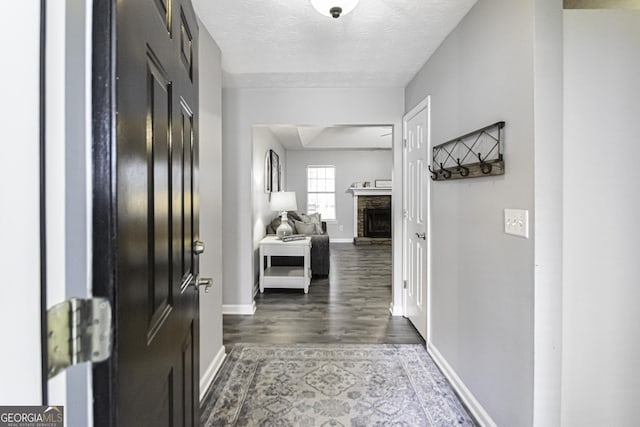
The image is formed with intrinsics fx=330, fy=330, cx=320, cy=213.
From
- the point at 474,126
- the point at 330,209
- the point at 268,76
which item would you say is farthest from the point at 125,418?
the point at 330,209

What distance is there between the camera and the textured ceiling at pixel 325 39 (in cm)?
203

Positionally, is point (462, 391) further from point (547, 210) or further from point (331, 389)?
point (547, 210)

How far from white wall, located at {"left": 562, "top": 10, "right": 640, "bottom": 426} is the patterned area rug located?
778mm

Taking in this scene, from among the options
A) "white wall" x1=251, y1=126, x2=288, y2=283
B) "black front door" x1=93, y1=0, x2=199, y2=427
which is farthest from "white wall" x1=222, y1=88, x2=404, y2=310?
"black front door" x1=93, y1=0, x2=199, y2=427

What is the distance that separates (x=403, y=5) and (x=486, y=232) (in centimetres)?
143

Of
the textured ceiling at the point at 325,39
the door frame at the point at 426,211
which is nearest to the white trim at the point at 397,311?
the door frame at the point at 426,211

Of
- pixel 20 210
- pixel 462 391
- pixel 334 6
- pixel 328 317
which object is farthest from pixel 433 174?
pixel 20 210

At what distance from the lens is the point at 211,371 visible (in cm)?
230

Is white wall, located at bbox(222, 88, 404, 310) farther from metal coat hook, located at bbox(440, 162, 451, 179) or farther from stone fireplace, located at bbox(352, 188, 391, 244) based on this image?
stone fireplace, located at bbox(352, 188, 391, 244)

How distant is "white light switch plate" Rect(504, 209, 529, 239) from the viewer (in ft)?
4.86

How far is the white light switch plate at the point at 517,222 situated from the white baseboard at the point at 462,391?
1030 mm

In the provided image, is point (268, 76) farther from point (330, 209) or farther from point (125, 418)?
point (330, 209)

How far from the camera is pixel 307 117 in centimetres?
352

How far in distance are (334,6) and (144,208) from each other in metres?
1.63
